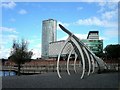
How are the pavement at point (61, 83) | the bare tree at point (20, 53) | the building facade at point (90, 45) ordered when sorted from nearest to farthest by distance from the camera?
1. the pavement at point (61, 83)
2. the bare tree at point (20, 53)
3. the building facade at point (90, 45)

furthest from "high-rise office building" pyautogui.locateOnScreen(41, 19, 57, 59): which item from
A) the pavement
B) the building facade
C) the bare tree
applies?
the pavement

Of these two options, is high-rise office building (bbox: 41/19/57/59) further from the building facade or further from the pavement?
the pavement

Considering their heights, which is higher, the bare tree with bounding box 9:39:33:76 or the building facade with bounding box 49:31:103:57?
the building facade with bounding box 49:31:103:57

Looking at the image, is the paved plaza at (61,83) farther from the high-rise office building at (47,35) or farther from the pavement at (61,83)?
the high-rise office building at (47,35)

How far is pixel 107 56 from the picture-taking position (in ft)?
383

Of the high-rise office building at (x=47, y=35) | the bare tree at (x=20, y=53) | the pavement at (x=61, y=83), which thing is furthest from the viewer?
the high-rise office building at (x=47, y=35)

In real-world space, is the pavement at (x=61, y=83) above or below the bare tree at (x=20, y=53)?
below

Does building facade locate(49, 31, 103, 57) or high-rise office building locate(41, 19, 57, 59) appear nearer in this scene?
building facade locate(49, 31, 103, 57)

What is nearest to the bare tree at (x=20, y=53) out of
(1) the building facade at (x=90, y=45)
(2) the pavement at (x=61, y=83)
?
(2) the pavement at (x=61, y=83)

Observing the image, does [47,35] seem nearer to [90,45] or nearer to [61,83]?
[90,45]

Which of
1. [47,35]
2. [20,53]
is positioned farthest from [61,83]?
[47,35]

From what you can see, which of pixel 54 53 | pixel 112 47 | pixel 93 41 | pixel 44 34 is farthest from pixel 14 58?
pixel 44 34

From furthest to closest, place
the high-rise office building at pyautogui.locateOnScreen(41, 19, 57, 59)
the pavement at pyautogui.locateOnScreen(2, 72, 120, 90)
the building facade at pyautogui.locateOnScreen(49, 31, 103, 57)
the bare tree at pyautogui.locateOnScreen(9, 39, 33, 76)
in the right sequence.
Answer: the high-rise office building at pyautogui.locateOnScreen(41, 19, 57, 59), the building facade at pyautogui.locateOnScreen(49, 31, 103, 57), the bare tree at pyautogui.locateOnScreen(9, 39, 33, 76), the pavement at pyautogui.locateOnScreen(2, 72, 120, 90)

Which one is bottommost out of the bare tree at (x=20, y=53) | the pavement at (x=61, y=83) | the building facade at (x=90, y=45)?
the pavement at (x=61, y=83)
